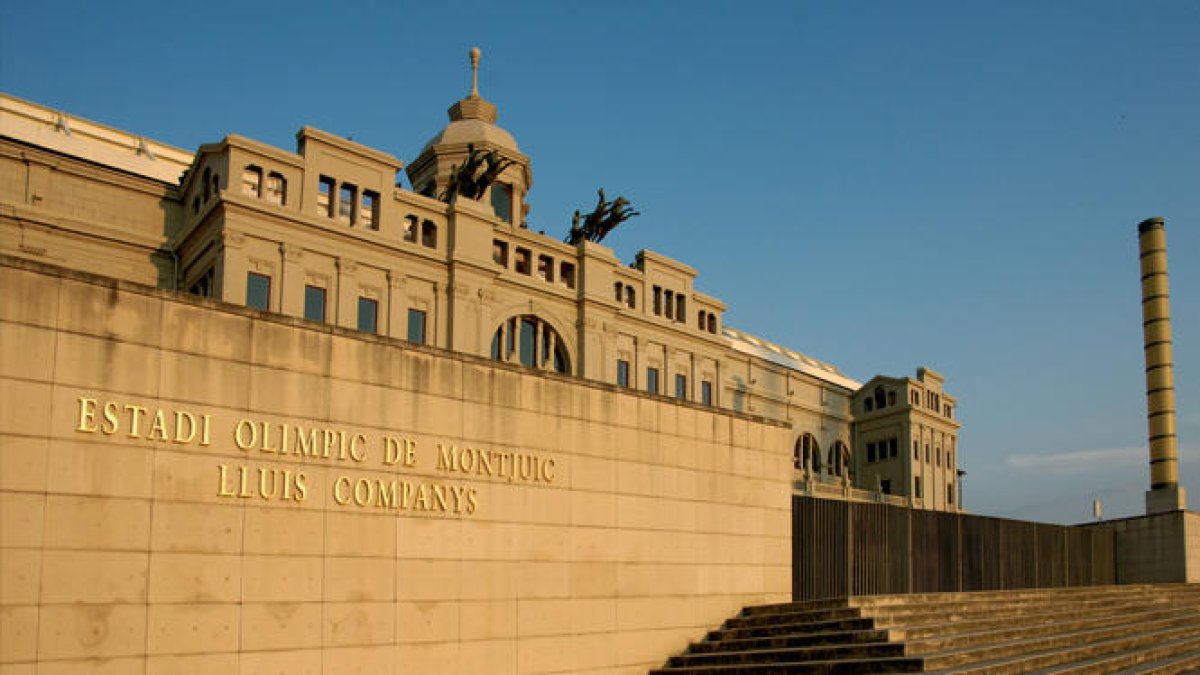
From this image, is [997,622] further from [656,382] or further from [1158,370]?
[656,382]

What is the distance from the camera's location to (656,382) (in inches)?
2285

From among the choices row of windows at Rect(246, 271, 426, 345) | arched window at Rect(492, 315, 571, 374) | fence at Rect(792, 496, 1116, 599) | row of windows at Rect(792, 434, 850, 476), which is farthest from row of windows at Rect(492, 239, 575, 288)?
row of windows at Rect(792, 434, 850, 476)

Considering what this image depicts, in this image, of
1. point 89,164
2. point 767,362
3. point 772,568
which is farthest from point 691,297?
point 772,568

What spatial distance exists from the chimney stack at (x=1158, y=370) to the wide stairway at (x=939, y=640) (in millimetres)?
20142

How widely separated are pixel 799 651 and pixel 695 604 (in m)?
2.95

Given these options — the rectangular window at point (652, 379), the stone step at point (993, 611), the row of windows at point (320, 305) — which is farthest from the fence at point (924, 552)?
the rectangular window at point (652, 379)

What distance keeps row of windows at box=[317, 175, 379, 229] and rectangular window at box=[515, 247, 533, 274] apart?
27.8ft

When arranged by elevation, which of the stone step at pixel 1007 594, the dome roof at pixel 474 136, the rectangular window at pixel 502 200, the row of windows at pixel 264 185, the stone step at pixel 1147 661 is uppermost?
the dome roof at pixel 474 136

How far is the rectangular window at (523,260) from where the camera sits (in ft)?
173

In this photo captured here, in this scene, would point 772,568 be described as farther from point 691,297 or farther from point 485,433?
point 691,297

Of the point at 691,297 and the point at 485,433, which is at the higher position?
the point at 691,297

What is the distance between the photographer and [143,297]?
1570 centimetres

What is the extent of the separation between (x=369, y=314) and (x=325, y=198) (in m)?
5.09

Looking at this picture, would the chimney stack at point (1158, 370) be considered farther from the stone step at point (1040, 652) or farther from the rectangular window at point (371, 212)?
the rectangular window at point (371, 212)
